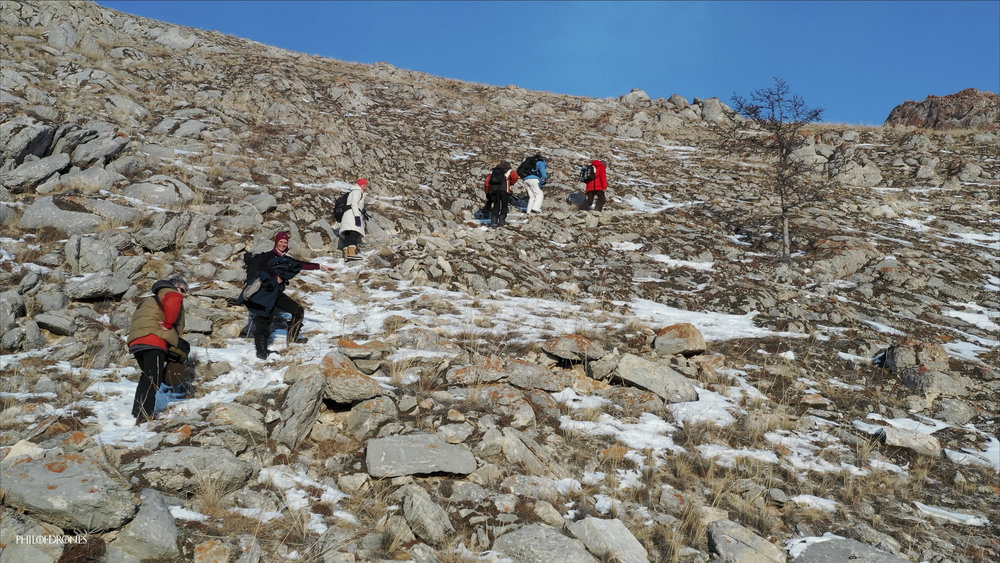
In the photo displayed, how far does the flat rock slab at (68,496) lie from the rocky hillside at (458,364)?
0.02 meters

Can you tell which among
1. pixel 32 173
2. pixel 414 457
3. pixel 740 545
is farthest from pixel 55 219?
pixel 740 545

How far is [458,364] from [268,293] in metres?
3.25

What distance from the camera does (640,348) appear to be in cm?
916

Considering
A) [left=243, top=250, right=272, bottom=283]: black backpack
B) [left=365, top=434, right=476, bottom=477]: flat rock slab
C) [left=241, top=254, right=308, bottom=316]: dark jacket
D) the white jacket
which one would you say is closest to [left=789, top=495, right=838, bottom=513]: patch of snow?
[left=365, top=434, right=476, bottom=477]: flat rock slab

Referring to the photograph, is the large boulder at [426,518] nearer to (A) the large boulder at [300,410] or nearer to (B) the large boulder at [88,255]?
(A) the large boulder at [300,410]

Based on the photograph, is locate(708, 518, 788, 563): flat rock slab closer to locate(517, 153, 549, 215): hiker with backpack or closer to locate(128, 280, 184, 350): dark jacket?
locate(128, 280, 184, 350): dark jacket

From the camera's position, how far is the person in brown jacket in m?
5.82

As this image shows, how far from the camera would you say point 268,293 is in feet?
26.6

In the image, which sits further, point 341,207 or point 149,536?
point 341,207

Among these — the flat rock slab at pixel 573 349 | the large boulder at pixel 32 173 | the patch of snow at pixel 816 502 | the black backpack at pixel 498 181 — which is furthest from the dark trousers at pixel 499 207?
the patch of snow at pixel 816 502

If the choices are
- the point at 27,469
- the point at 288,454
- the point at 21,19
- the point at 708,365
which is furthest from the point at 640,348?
the point at 21,19

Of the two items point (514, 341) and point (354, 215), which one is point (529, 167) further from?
point (514, 341)

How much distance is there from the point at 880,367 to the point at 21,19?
117 feet

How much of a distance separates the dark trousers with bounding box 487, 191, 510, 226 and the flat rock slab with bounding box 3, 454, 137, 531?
1370 centimetres
